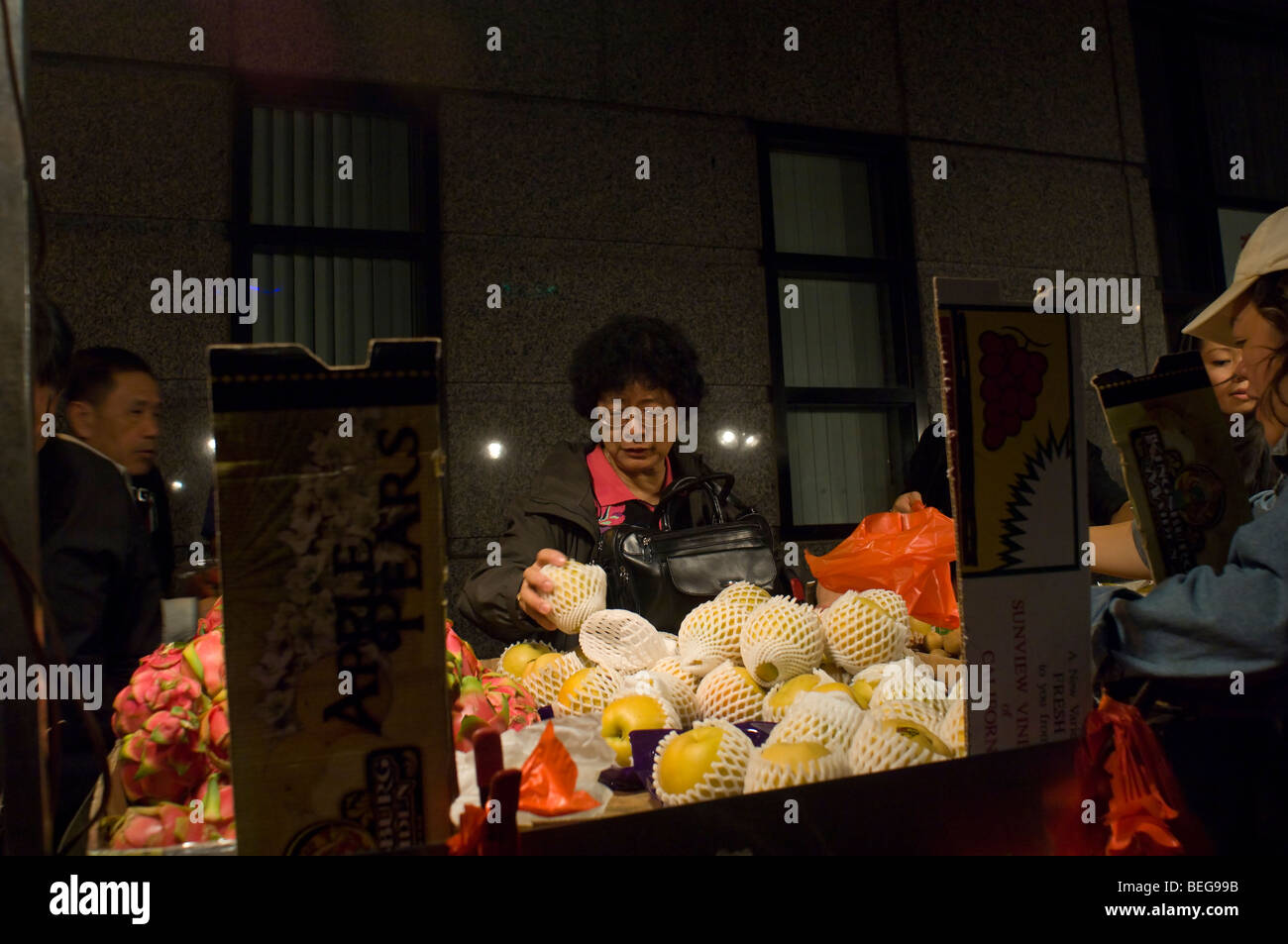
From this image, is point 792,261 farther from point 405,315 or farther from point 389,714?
point 389,714

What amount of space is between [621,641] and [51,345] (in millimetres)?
1131

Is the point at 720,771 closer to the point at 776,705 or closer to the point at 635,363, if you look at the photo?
the point at 776,705

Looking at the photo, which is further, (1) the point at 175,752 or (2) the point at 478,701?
(2) the point at 478,701

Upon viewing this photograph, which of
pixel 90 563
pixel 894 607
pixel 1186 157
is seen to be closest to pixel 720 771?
pixel 894 607

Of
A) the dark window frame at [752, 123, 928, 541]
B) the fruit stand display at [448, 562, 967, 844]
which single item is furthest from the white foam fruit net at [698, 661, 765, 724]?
the dark window frame at [752, 123, 928, 541]

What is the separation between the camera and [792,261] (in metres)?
5.26

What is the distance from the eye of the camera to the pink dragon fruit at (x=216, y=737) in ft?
3.20

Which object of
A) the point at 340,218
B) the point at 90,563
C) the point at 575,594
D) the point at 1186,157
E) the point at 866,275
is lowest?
the point at 575,594

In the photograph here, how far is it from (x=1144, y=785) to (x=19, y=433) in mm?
1184

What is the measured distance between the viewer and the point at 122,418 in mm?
2604

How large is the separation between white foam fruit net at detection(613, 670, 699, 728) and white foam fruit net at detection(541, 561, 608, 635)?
0.27 m

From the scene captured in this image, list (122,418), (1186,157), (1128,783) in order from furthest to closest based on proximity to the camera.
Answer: (1186,157) → (122,418) → (1128,783)
